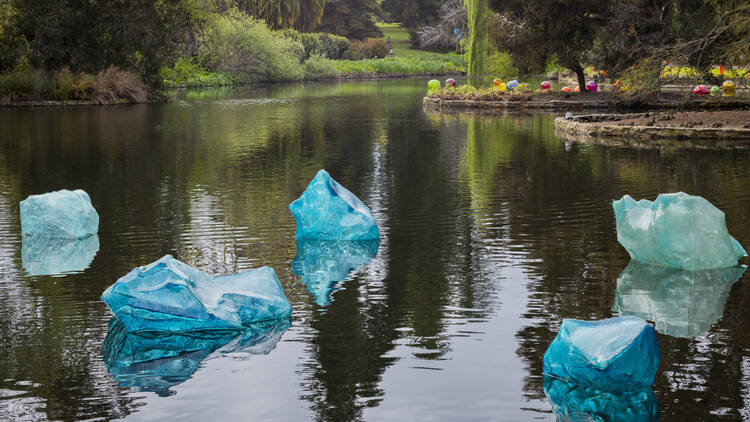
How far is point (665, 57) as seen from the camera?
21734mm

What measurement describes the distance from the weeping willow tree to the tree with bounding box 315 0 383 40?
190 feet

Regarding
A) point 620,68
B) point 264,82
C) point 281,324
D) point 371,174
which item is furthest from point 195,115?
point 264,82

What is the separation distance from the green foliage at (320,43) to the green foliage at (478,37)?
3254 cm

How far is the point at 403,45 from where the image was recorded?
105500 millimetres

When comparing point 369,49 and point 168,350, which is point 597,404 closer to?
point 168,350

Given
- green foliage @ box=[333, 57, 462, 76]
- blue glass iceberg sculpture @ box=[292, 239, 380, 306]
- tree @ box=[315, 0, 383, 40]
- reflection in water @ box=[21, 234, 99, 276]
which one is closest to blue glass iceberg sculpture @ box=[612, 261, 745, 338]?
blue glass iceberg sculpture @ box=[292, 239, 380, 306]

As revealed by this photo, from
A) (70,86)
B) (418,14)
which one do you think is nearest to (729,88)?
(70,86)

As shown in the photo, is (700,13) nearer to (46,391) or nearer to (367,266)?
(367,266)

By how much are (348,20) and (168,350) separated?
9904cm

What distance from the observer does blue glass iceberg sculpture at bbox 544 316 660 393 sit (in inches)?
240

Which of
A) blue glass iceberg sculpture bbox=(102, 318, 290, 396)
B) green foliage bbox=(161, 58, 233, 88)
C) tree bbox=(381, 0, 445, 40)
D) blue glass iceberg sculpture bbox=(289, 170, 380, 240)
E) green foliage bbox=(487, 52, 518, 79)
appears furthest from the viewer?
tree bbox=(381, 0, 445, 40)

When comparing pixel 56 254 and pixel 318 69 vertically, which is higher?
pixel 318 69

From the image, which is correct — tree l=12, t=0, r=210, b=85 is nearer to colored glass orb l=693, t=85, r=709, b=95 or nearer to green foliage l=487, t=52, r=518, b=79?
green foliage l=487, t=52, r=518, b=79

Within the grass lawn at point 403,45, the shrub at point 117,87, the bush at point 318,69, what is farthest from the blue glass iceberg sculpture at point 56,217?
the grass lawn at point 403,45
